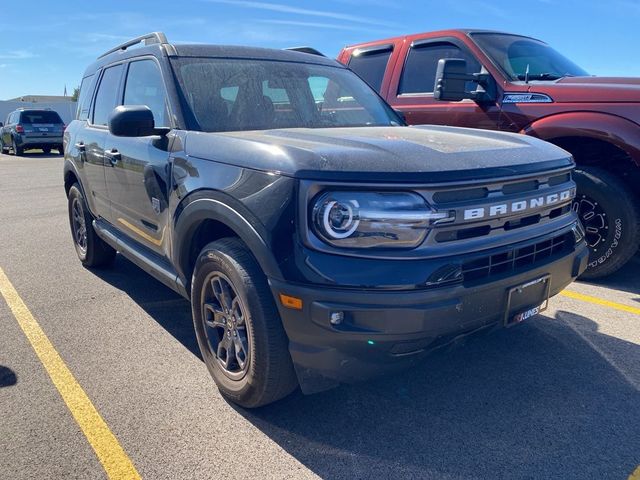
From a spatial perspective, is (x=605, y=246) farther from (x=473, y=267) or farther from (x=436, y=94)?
(x=473, y=267)

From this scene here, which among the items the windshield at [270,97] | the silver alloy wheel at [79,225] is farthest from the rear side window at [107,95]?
the windshield at [270,97]

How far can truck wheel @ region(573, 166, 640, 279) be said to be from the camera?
14.5 ft

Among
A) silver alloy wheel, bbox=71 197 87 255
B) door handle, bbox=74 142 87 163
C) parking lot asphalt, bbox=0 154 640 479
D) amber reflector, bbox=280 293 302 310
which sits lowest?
parking lot asphalt, bbox=0 154 640 479

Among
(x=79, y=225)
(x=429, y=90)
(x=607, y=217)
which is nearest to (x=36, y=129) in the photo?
(x=79, y=225)

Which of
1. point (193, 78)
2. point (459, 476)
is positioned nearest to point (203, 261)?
point (193, 78)

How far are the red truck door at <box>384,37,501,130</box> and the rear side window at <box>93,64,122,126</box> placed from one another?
2.86 metres

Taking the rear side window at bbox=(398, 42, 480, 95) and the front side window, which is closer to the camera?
the front side window

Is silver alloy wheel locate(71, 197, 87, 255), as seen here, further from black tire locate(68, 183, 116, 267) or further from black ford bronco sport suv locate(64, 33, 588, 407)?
black ford bronco sport suv locate(64, 33, 588, 407)

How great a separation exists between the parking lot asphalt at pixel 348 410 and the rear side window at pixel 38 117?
19898mm

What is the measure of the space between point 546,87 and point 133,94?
3421mm


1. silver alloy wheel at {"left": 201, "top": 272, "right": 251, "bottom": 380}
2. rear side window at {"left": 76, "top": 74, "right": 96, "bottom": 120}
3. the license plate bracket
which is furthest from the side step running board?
the license plate bracket

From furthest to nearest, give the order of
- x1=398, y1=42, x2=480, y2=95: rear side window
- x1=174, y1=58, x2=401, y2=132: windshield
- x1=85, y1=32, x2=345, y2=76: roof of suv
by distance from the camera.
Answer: x1=398, y1=42, x2=480, y2=95: rear side window, x1=85, y1=32, x2=345, y2=76: roof of suv, x1=174, y1=58, x2=401, y2=132: windshield

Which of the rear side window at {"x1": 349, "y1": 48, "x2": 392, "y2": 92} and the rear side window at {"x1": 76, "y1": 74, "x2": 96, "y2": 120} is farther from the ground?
the rear side window at {"x1": 349, "y1": 48, "x2": 392, "y2": 92}

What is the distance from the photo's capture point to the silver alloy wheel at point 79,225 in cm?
530
